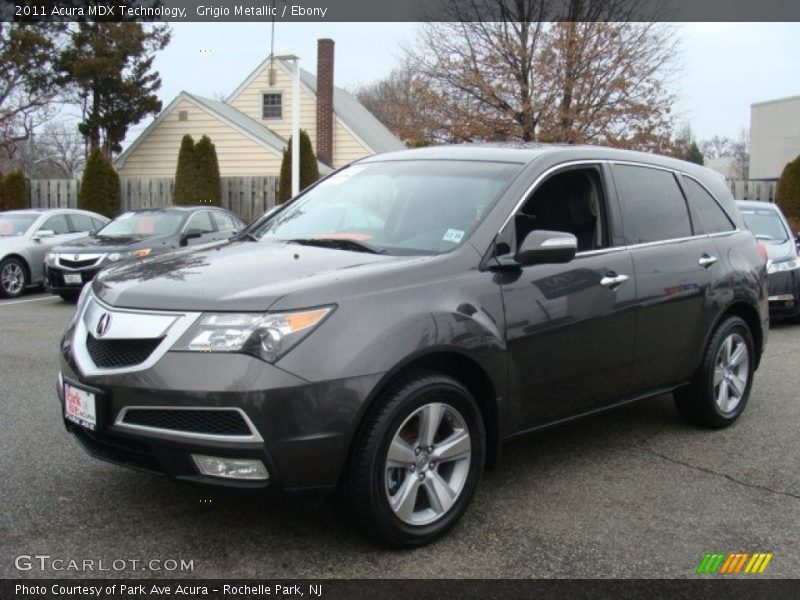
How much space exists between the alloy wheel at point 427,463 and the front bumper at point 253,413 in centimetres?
31

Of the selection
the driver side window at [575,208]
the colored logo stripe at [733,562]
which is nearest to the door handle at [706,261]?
the driver side window at [575,208]

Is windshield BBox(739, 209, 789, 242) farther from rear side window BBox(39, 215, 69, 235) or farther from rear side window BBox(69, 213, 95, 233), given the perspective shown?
rear side window BBox(39, 215, 69, 235)

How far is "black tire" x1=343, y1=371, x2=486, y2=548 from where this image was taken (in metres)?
3.40

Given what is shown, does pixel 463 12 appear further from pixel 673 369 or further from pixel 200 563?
pixel 200 563

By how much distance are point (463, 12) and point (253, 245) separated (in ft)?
77.6

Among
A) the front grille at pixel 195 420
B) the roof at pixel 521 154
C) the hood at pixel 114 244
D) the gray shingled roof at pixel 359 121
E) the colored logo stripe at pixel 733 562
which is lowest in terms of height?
the colored logo stripe at pixel 733 562

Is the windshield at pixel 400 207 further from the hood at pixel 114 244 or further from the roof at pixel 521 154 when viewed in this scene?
the hood at pixel 114 244

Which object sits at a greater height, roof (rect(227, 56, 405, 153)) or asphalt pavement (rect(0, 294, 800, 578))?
roof (rect(227, 56, 405, 153))

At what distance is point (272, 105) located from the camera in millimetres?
32656

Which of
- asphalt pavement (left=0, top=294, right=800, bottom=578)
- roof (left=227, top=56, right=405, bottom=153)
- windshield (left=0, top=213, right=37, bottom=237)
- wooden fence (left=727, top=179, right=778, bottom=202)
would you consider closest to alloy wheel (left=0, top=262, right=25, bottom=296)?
windshield (left=0, top=213, right=37, bottom=237)

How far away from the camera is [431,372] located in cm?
370

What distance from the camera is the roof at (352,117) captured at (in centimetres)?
3166

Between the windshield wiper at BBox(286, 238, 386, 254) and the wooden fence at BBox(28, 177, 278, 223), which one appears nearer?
the windshield wiper at BBox(286, 238, 386, 254)

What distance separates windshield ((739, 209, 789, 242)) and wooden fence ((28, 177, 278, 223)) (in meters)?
14.3
